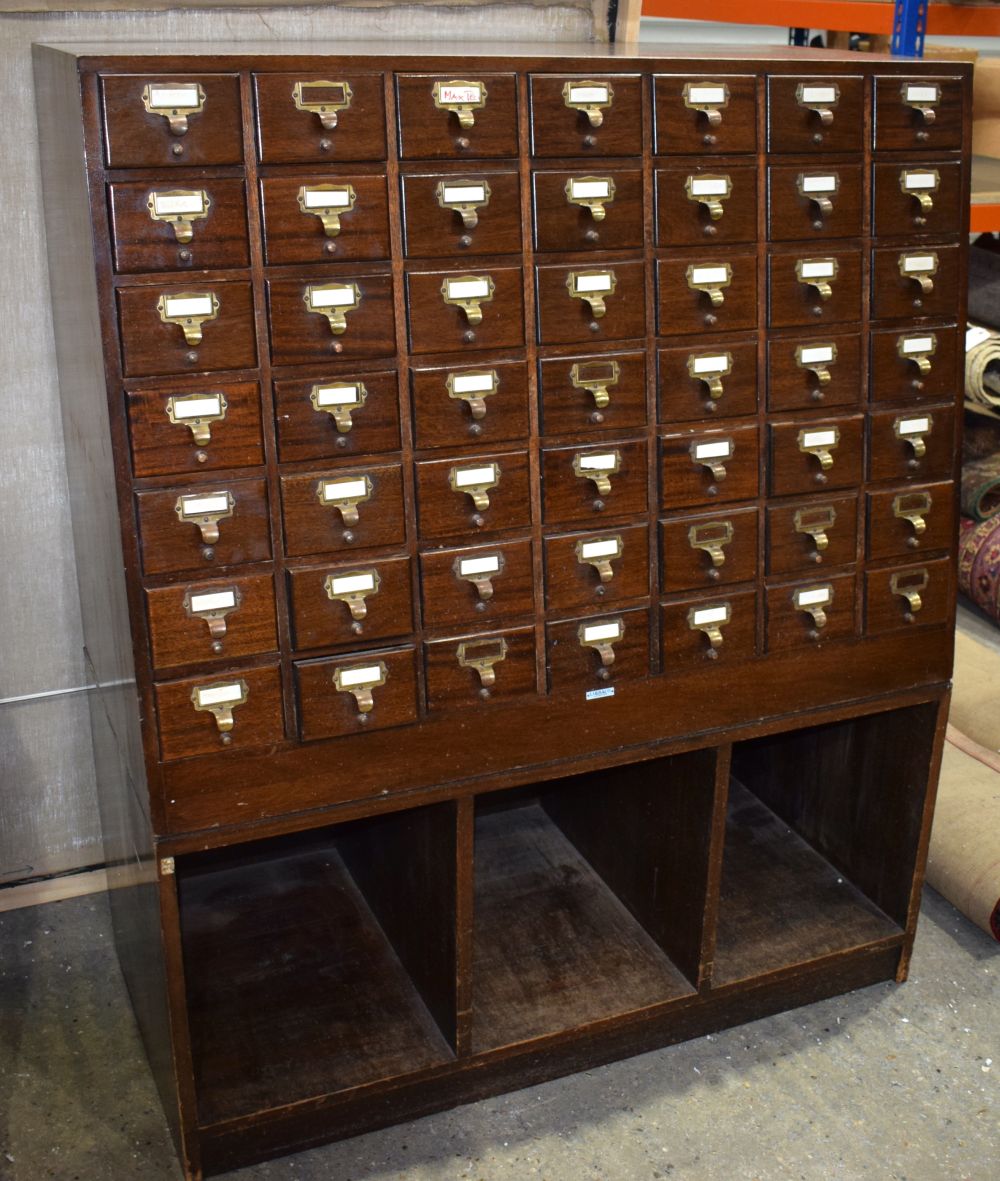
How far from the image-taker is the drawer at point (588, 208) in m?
2.12

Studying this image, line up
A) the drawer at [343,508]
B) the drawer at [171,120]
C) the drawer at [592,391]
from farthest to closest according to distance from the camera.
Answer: the drawer at [592,391] → the drawer at [343,508] → the drawer at [171,120]

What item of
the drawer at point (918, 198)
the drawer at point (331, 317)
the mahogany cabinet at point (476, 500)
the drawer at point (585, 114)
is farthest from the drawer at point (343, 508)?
the drawer at point (918, 198)

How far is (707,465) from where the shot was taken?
2.34m

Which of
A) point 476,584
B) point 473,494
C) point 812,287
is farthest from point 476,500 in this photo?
point 812,287

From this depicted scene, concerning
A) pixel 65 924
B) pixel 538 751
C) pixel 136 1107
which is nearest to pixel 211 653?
pixel 538 751

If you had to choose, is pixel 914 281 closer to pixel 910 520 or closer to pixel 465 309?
pixel 910 520

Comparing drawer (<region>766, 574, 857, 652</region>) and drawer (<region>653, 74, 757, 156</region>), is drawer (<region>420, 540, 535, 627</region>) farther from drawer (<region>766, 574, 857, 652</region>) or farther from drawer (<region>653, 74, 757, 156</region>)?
drawer (<region>653, 74, 757, 156</region>)

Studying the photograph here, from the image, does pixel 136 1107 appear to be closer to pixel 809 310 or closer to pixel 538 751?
pixel 538 751

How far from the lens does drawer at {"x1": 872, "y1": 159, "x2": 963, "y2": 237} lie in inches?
92.8

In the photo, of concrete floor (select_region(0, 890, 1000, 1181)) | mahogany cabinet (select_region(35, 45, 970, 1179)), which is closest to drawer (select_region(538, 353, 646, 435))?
mahogany cabinet (select_region(35, 45, 970, 1179))

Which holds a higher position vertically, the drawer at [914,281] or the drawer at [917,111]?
the drawer at [917,111]

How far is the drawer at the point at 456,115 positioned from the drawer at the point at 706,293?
34cm

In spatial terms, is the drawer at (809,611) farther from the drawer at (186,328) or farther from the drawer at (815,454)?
the drawer at (186,328)

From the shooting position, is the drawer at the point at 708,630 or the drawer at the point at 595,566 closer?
the drawer at the point at 595,566
